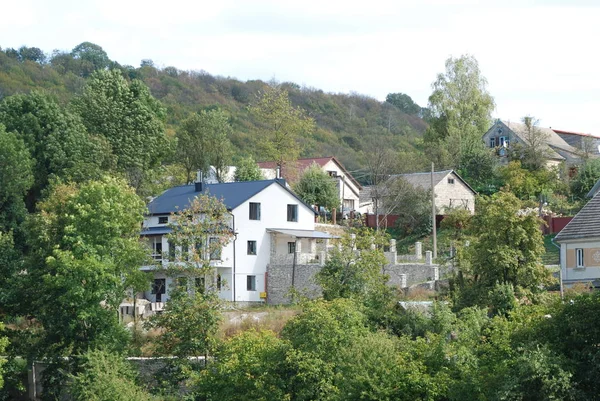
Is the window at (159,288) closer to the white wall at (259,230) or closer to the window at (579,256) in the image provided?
the white wall at (259,230)

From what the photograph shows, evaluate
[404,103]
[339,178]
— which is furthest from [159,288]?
[404,103]

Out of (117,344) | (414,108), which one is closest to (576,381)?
(117,344)

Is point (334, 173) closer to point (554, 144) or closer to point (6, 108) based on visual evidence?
point (554, 144)

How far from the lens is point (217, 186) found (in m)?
57.8

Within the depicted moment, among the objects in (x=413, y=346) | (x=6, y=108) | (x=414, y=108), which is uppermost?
(x=414, y=108)

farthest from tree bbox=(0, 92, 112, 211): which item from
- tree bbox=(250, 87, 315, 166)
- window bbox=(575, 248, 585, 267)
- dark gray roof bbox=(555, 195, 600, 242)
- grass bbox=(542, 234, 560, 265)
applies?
window bbox=(575, 248, 585, 267)

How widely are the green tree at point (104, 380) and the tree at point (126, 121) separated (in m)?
22.3

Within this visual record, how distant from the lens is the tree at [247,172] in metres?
70.5

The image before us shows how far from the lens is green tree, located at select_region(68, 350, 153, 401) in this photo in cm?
3731

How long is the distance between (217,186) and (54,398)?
64.8 feet

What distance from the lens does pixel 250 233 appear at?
54.6 meters

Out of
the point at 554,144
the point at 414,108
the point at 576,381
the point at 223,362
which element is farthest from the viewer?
the point at 414,108

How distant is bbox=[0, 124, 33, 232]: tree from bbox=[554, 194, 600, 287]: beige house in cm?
2780

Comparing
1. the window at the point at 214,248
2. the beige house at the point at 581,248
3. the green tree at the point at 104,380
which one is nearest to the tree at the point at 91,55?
the window at the point at 214,248
